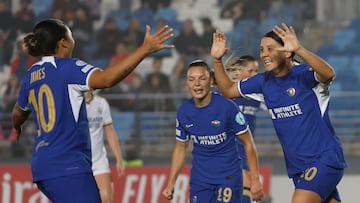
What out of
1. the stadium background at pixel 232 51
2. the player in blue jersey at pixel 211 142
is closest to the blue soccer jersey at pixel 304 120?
the player in blue jersey at pixel 211 142

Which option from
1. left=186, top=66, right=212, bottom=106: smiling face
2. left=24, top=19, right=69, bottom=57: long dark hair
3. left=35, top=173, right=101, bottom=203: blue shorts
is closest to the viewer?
left=35, top=173, right=101, bottom=203: blue shorts

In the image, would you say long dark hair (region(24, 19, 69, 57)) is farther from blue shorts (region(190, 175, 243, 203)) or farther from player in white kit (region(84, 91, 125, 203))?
player in white kit (region(84, 91, 125, 203))

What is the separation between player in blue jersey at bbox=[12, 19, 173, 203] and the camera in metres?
5.80

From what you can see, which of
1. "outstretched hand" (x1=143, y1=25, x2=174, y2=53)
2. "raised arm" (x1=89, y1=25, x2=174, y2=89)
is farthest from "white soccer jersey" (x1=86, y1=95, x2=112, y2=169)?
"outstretched hand" (x1=143, y1=25, x2=174, y2=53)

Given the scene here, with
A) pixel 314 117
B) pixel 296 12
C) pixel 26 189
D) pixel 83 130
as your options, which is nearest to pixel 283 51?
pixel 314 117

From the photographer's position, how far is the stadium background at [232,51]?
14.6 meters

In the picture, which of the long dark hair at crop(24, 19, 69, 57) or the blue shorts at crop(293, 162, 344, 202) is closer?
the long dark hair at crop(24, 19, 69, 57)

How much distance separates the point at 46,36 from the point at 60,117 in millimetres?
520

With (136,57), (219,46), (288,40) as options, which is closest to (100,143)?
(219,46)

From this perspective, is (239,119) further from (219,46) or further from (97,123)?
(97,123)

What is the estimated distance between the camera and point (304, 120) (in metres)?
6.74

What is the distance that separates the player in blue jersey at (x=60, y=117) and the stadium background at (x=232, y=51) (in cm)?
774

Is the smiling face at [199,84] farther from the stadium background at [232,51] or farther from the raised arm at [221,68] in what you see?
the stadium background at [232,51]

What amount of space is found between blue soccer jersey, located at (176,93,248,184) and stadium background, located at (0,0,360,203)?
5.50 metres
